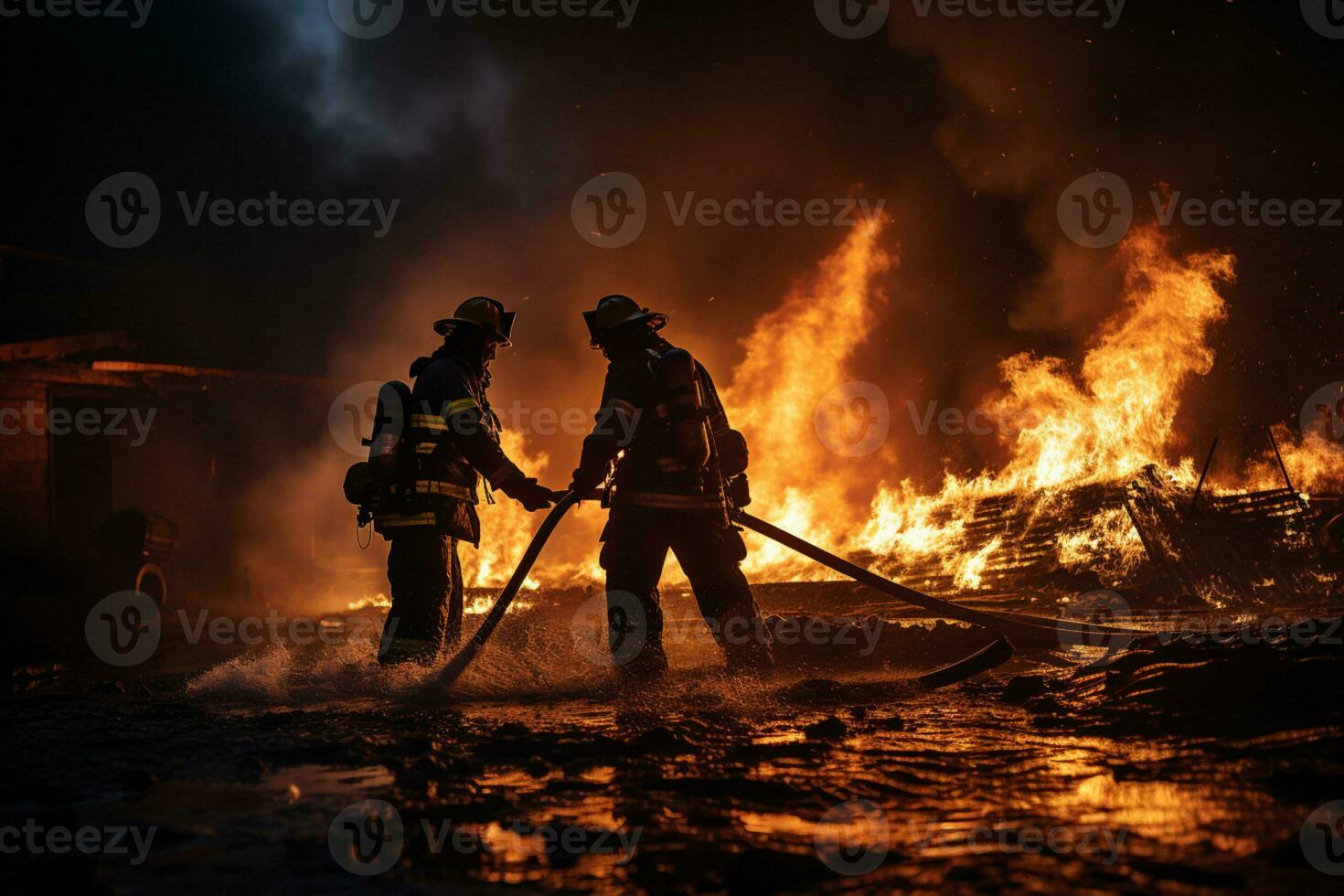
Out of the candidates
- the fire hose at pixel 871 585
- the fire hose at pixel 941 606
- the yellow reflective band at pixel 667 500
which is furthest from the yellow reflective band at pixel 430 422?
the fire hose at pixel 941 606

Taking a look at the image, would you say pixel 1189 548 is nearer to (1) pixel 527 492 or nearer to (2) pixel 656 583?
(2) pixel 656 583

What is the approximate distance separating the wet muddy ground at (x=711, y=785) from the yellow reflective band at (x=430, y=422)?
4.92 ft

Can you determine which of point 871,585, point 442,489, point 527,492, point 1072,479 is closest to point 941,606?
point 871,585

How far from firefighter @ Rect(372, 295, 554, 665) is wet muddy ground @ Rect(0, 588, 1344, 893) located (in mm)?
367

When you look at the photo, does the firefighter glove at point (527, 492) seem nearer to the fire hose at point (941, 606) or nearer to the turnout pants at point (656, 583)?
the turnout pants at point (656, 583)

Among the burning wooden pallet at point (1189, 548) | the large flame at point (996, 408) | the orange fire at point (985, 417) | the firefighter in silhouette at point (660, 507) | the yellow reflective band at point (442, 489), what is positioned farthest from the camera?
the large flame at point (996, 408)

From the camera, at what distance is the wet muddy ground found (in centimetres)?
210

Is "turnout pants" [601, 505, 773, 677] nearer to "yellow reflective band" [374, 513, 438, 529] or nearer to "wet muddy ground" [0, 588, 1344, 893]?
"wet muddy ground" [0, 588, 1344, 893]

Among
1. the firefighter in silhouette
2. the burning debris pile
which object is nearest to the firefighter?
the firefighter in silhouette

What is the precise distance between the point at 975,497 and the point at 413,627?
11.0 meters

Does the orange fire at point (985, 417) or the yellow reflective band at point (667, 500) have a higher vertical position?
the orange fire at point (985, 417)

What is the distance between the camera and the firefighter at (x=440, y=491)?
5.29 metres

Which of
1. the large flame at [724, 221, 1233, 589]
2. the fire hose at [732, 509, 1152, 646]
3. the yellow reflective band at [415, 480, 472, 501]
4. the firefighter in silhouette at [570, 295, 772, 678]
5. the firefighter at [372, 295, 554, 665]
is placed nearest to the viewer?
the firefighter in silhouette at [570, 295, 772, 678]

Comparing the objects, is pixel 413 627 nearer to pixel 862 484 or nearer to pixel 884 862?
pixel 884 862
